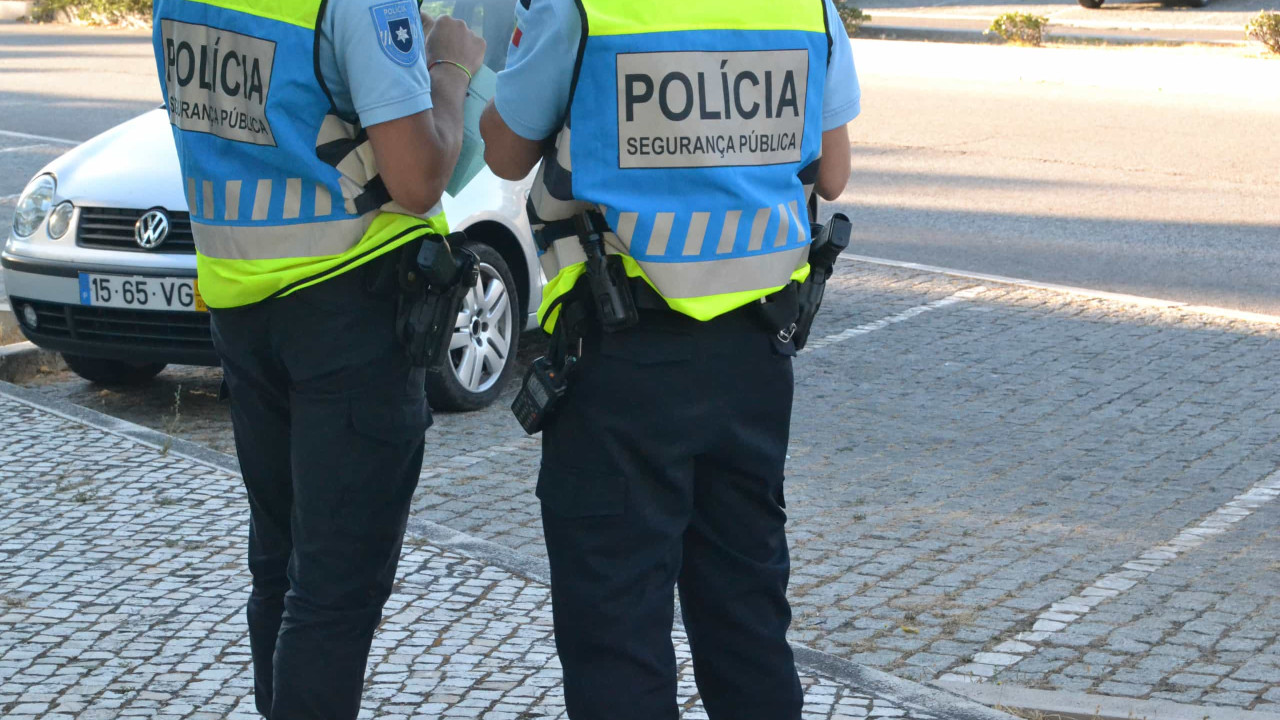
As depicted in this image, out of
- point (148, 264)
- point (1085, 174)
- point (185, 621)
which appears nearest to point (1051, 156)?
point (1085, 174)

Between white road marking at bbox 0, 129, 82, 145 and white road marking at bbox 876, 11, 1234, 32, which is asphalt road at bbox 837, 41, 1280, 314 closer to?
white road marking at bbox 0, 129, 82, 145

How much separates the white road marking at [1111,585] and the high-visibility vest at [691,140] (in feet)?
5.42

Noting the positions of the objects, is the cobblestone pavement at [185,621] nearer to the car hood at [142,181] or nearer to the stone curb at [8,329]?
the car hood at [142,181]

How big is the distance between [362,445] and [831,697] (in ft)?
4.37

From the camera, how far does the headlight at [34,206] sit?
6.21 metres

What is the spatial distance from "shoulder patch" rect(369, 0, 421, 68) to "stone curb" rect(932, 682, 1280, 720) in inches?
79.8

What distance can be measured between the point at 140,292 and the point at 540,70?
149 inches

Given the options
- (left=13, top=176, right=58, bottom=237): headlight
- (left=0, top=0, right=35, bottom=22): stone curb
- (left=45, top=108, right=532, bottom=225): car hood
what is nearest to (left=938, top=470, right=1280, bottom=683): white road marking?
(left=45, top=108, right=532, bottom=225): car hood

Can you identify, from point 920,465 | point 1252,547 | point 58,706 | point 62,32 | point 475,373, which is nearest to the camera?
point 58,706

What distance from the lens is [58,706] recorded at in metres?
3.46

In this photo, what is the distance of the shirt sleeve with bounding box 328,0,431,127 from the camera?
2.58 meters

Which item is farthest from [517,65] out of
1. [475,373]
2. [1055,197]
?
[1055,197]

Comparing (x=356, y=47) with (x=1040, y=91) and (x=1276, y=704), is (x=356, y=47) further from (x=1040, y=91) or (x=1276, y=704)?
(x=1040, y=91)

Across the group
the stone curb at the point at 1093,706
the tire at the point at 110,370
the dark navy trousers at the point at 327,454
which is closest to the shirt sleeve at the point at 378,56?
the dark navy trousers at the point at 327,454
